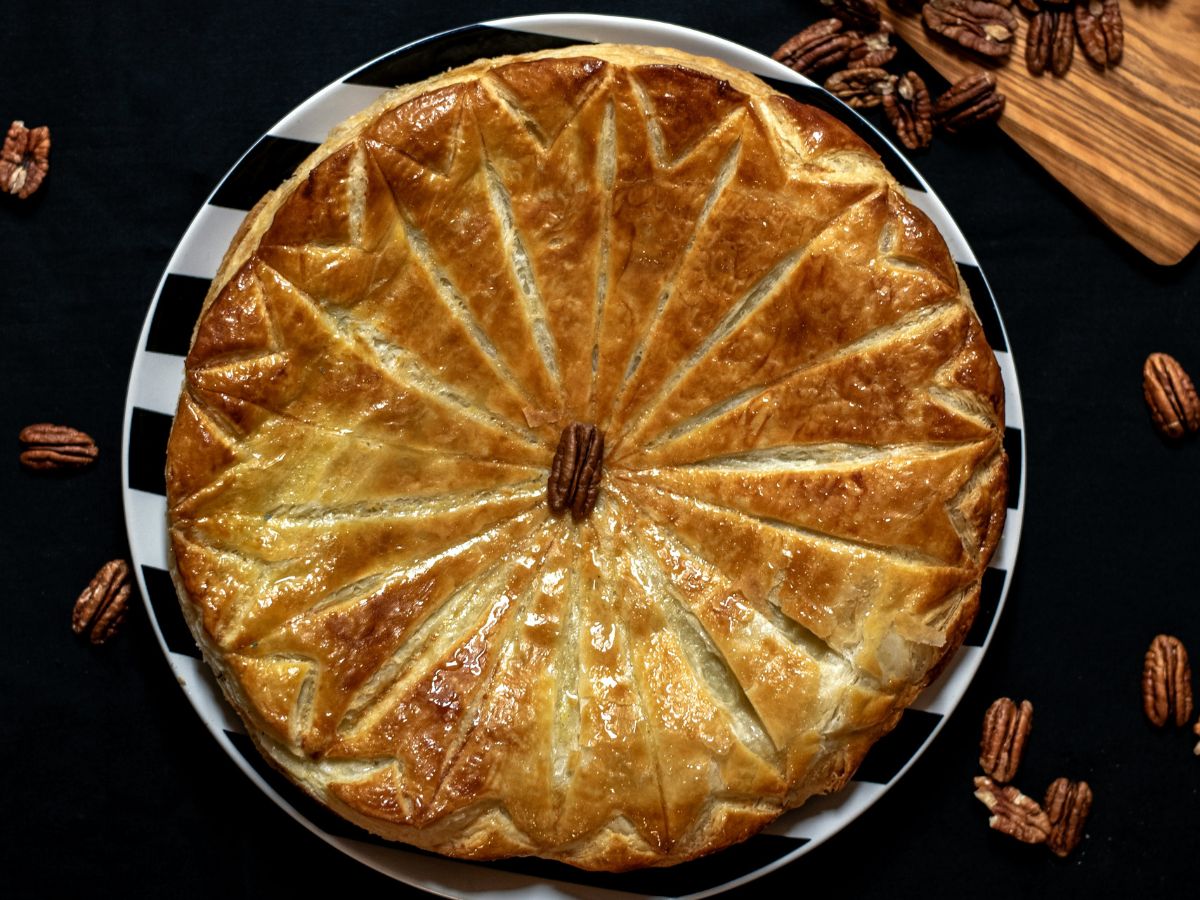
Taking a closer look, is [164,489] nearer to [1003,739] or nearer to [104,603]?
[104,603]

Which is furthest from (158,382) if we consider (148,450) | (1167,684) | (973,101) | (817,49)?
(1167,684)

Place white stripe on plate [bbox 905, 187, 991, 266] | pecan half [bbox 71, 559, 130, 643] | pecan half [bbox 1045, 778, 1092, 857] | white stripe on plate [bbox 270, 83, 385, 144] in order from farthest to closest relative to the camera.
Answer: pecan half [bbox 1045, 778, 1092, 857]
pecan half [bbox 71, 559, 130, 643]
white stripe on plate [bbox 905, 187, 991, 266]
white stripe on plate [bbox 270, 83, 385, 144]

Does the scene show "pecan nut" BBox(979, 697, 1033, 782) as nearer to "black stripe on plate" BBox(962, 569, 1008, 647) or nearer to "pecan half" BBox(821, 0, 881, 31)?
"black stripe on plate" BBox(962, 569, 1008, 647)

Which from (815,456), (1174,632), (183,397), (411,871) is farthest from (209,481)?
(1174,632)

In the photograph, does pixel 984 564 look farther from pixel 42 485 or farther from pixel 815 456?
pixel 42 485

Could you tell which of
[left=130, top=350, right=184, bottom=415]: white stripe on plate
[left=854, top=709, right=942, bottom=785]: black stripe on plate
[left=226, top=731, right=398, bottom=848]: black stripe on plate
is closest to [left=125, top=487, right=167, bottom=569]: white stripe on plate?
[left=130, top=350, right=184, bottom=415]: white stripe on plate

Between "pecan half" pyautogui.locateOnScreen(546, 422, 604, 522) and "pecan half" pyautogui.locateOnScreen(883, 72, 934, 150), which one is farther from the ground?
"pecan half" pyautogui.locateOnScreen(883, 72, 934, 150)
